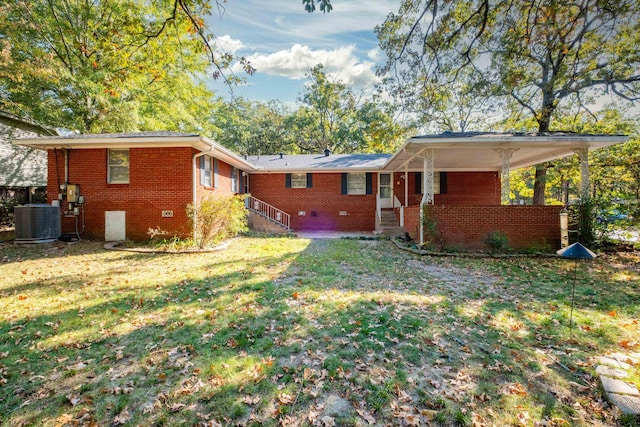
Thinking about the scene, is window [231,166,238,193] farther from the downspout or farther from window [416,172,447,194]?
window [416,172,447,194]

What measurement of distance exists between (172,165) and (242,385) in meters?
9.16

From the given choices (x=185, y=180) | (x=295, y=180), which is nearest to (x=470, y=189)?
(x=295, y=180)

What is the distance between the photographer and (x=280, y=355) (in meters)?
3.03

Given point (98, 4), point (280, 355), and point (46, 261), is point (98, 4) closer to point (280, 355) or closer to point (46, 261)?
point (46, 261)

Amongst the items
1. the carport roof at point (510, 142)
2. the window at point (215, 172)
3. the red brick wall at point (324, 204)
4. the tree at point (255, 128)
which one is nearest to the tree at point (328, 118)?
the tree at point (255, 128)

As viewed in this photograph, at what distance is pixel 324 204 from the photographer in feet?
52.2

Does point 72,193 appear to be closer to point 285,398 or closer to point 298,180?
point 298,180

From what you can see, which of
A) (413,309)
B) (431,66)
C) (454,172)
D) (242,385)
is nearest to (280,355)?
(242,385)

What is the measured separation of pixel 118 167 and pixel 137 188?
1134 millimetres

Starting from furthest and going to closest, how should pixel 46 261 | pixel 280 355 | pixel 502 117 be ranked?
1. pixel 502 117
2. pixel 46 261
3. pixel 280 355

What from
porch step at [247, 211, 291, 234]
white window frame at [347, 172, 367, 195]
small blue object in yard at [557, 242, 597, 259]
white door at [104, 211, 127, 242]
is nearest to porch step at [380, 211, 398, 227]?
white window frame at [347, 172, 367, 195]

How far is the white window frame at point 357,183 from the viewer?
15836 millimetres

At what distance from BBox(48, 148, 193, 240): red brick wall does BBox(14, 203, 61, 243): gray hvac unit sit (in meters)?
0.67

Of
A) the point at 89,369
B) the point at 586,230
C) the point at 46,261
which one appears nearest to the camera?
the point at 89,369
